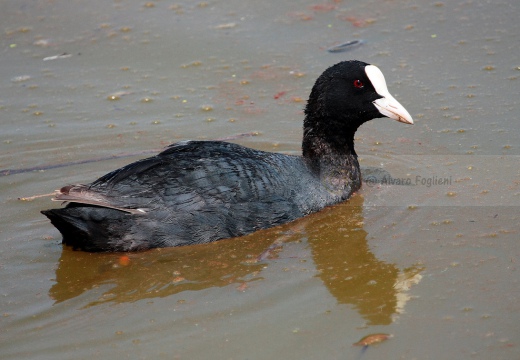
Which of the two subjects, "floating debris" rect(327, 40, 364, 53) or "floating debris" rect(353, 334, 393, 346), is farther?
"floating debris" rect(327, 40, 364, 53)

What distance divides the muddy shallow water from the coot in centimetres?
13

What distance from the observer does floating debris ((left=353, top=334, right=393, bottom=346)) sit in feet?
12.8

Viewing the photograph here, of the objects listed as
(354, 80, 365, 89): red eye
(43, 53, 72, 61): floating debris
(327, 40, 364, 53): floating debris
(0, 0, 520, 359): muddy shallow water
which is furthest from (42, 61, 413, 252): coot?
(43, 53, 72, 61): floating debris

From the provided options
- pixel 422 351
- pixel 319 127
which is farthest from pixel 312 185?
pixel 422 351

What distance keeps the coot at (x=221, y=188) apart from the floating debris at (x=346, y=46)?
1871mm

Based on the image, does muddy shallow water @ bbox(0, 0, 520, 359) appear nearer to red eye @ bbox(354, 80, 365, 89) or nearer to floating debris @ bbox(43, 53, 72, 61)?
floating debris @ bbox(43, 53, 72, 61)

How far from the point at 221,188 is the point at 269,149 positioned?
4.28 feet

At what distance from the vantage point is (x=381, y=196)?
5.62 meters

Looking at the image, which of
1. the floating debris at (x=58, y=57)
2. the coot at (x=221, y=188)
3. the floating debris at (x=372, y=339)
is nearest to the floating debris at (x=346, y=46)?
the coot at (x=221, y=188)

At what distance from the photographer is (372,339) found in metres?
3.93

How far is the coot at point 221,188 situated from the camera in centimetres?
489

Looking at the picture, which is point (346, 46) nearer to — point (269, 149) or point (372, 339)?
point (269, 149)

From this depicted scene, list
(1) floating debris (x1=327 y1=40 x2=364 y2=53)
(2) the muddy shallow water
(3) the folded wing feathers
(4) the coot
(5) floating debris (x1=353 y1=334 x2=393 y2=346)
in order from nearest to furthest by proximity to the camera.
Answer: (5) floating debris (x1=353 y1=334 x2=393 y2=346), (2) the muddy shallow water, (3) the folded wing feathers, (4) the coot, (1) floating debris (x1=327 y1=40 x2=364 y2=53)

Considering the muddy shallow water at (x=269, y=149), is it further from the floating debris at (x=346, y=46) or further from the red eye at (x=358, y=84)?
the red eye at (x=358, y=84)
